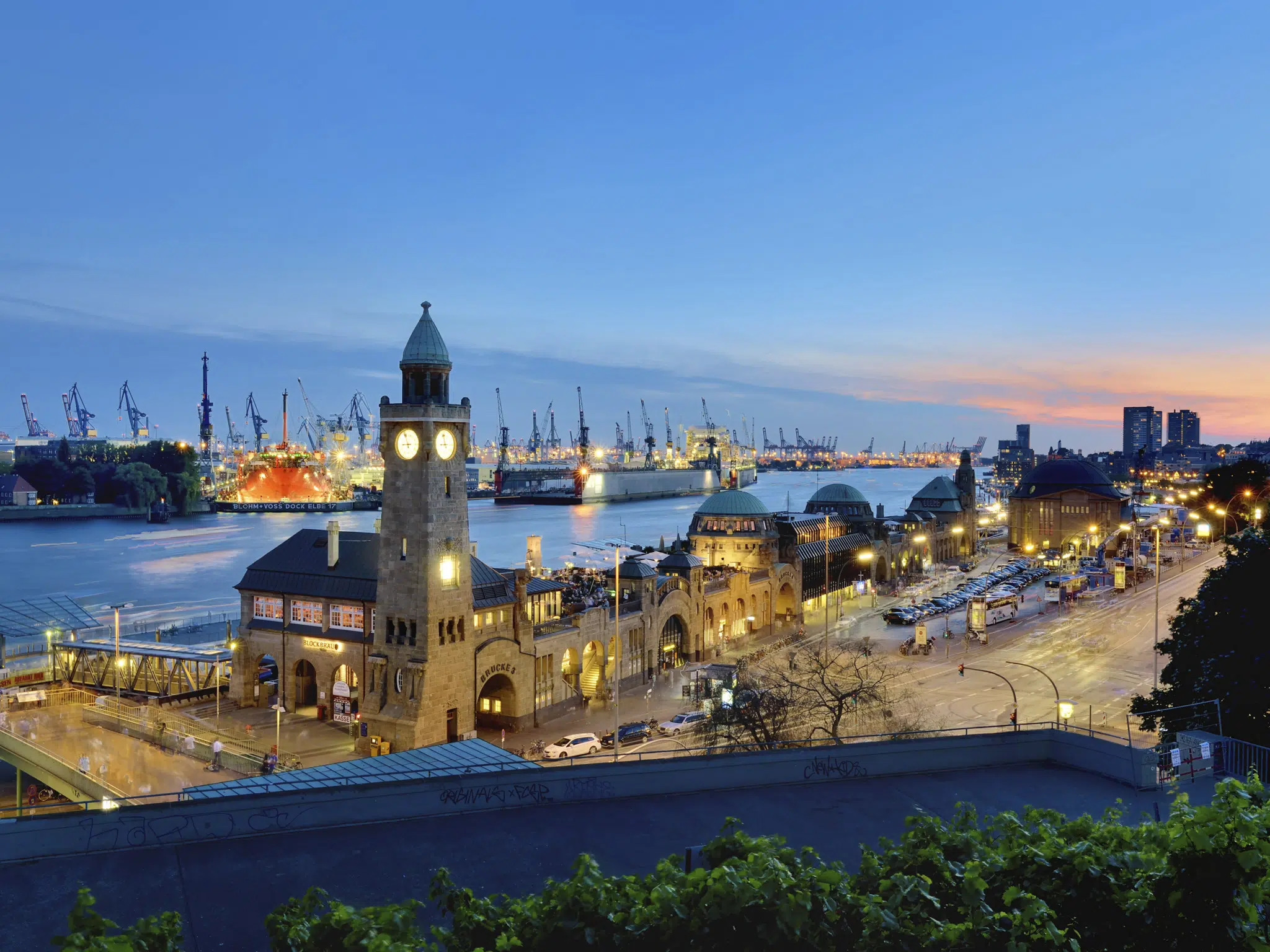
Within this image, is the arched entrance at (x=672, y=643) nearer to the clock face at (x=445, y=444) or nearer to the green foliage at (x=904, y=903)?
the clock face at (x=445, y=444)

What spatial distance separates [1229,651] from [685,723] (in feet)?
84.0

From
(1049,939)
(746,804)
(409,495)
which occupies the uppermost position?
(409,495)

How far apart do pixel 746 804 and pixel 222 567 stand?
135 meters

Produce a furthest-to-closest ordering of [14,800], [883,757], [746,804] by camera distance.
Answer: [14,800], [883,757], [746,804]

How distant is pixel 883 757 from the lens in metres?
22.8

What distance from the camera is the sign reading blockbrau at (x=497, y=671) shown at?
47347mm

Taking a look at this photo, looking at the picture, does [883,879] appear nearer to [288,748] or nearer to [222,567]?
[288,748]

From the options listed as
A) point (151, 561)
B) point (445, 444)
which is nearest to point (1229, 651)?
point (445, 444)

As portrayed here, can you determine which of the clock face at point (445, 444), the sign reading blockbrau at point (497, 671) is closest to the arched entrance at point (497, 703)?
the sign reading blockbrau at point (497, 671)

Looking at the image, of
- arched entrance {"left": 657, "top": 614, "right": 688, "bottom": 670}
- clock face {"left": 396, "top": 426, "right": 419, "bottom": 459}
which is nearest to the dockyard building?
arched entrance {"left": 657, "top": 614, "right": 688, "bottom": 670}

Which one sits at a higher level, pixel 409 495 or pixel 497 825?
pixel 409 495

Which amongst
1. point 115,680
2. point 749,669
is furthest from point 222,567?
point 749,669

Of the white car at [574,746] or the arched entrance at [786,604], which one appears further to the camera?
the arched entrance at [786,604]

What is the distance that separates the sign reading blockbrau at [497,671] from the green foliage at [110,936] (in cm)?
3675
